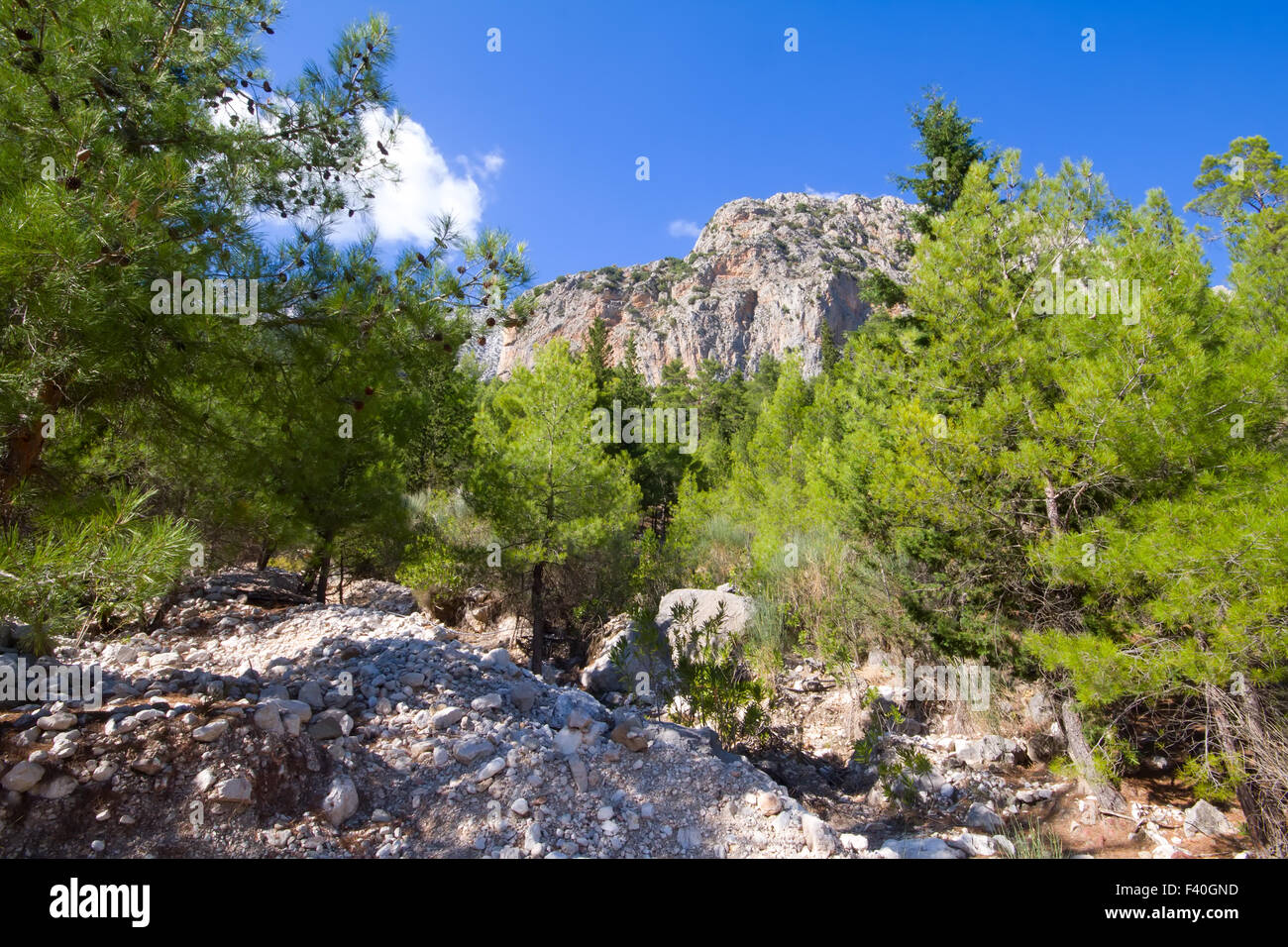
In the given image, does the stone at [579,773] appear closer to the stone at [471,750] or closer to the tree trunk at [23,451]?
the stone at [471,750]

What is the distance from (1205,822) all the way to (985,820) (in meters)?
2.03

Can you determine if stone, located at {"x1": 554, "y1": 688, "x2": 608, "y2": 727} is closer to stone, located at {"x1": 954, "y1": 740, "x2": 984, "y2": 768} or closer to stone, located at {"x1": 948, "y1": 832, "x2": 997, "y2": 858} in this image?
stone, located at {"x1": 948, "y1": 832, "x2": 997, "y2": 858}

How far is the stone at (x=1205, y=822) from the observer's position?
4652 mm

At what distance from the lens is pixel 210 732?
116 inches

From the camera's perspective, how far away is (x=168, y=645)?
5363 millimetres

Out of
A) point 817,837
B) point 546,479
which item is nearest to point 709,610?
point 546,479

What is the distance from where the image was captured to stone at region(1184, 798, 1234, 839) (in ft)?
15.3

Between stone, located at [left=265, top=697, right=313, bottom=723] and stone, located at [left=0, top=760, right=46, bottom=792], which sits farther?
stone, located at [left=265, top=697, right=313, bottom=723]

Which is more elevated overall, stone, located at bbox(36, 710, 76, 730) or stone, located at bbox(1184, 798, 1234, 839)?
stone, located at bbox(36, 710, 76, 730)

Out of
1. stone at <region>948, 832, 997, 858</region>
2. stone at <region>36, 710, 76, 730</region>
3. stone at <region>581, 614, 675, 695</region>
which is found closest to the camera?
stone at <region>36, 710, 76, 730</region>

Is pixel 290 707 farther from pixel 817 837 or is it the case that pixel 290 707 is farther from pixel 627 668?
pixel 627 668

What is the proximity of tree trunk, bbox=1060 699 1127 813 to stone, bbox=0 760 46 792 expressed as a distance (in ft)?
23.0

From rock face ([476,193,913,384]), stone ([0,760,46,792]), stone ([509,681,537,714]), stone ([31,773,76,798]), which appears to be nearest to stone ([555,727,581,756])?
stone ([509,681,537,714])
